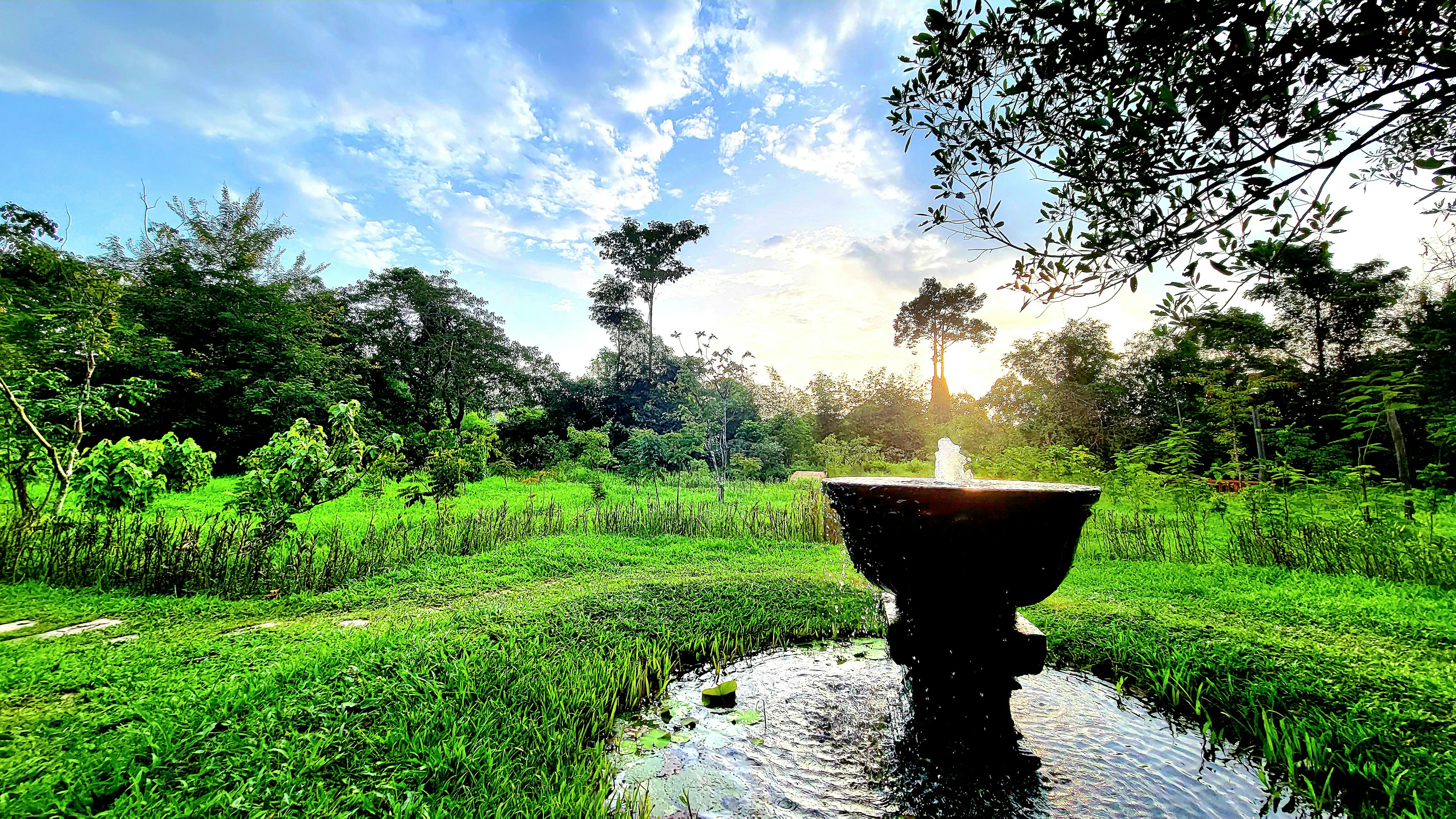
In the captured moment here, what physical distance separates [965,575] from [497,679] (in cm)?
217

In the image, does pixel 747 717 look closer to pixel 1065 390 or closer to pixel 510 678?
pixel 510 678

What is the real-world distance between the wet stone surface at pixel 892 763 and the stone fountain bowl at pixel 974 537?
63 centimetres

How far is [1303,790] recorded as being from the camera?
1.78 m

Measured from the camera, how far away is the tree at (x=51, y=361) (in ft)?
14.6

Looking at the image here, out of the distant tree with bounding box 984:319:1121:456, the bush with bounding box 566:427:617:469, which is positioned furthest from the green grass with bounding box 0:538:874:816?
the distant tree with bounding box 984:319:1121:456

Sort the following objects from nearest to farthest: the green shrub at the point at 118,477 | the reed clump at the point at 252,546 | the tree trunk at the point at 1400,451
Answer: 1. the reed clump at the point at 252,546
2. the green shrub at the point at 118,477
3. the tree trunk at the point at 1400,451

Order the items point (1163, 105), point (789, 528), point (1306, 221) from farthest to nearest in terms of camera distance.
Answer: point (789, 528) < point (1306, 221) < point (1163, 105)

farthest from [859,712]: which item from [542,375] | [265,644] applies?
[542,375]

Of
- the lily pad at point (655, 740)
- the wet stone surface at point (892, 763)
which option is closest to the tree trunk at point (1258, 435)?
the wet stone surface at point (892, 763)

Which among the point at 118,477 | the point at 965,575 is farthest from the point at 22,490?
the point at 965,575

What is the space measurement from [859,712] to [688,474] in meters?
11.2

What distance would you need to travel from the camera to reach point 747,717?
237 centimetres

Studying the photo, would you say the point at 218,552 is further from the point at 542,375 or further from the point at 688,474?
the point at 542,375

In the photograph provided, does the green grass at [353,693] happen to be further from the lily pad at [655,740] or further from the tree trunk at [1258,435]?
the tree trunk at [1258,435]
